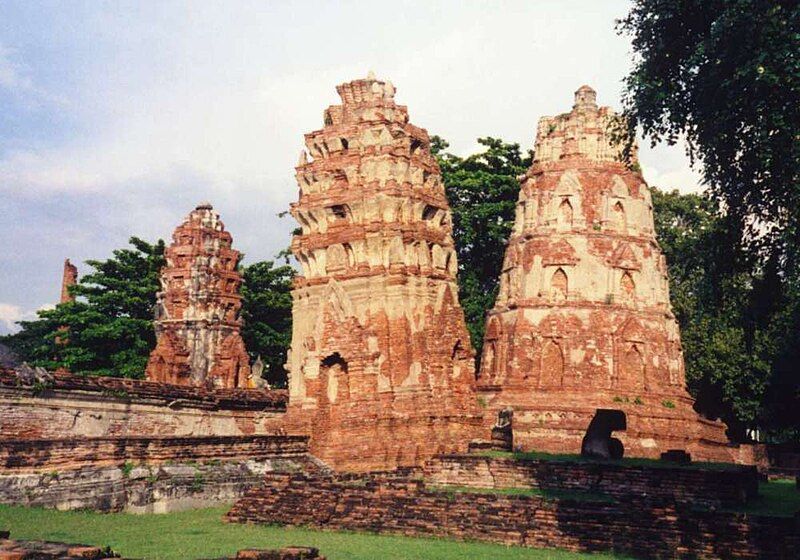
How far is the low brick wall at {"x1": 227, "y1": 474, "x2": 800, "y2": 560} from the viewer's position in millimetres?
12148

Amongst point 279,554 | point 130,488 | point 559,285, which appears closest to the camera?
point 279,554

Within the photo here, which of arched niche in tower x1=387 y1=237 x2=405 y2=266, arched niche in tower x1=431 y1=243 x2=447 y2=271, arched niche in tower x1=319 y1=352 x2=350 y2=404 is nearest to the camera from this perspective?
arched niche in tower x1=319 y1=352 x2=350 y2=404

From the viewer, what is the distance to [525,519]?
13.4m

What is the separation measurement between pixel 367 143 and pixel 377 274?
3785 mm

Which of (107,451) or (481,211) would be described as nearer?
(107,451)

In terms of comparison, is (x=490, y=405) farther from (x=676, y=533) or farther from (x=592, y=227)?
(x=676, y=533)

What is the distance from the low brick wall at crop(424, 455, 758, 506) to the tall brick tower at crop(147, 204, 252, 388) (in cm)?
1415

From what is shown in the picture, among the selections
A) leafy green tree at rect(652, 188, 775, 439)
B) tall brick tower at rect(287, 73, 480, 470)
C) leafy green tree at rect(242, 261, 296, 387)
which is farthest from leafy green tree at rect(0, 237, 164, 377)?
leafy green tree at rect(652, 188, 775, 439)

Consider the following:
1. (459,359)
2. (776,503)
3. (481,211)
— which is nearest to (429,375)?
(459,359)

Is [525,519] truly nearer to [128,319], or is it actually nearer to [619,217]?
[619,217]

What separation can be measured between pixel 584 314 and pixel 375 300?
9709 mm

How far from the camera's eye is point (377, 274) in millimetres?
23375

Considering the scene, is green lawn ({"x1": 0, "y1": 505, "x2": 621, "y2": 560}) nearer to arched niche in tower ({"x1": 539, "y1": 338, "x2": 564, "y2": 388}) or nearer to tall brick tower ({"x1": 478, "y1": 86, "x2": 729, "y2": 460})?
tall brick tower ({"x1": 478, "y1": 86, "x2": 729, "y2": 460})

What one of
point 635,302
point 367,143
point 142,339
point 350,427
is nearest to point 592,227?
point 635,302
